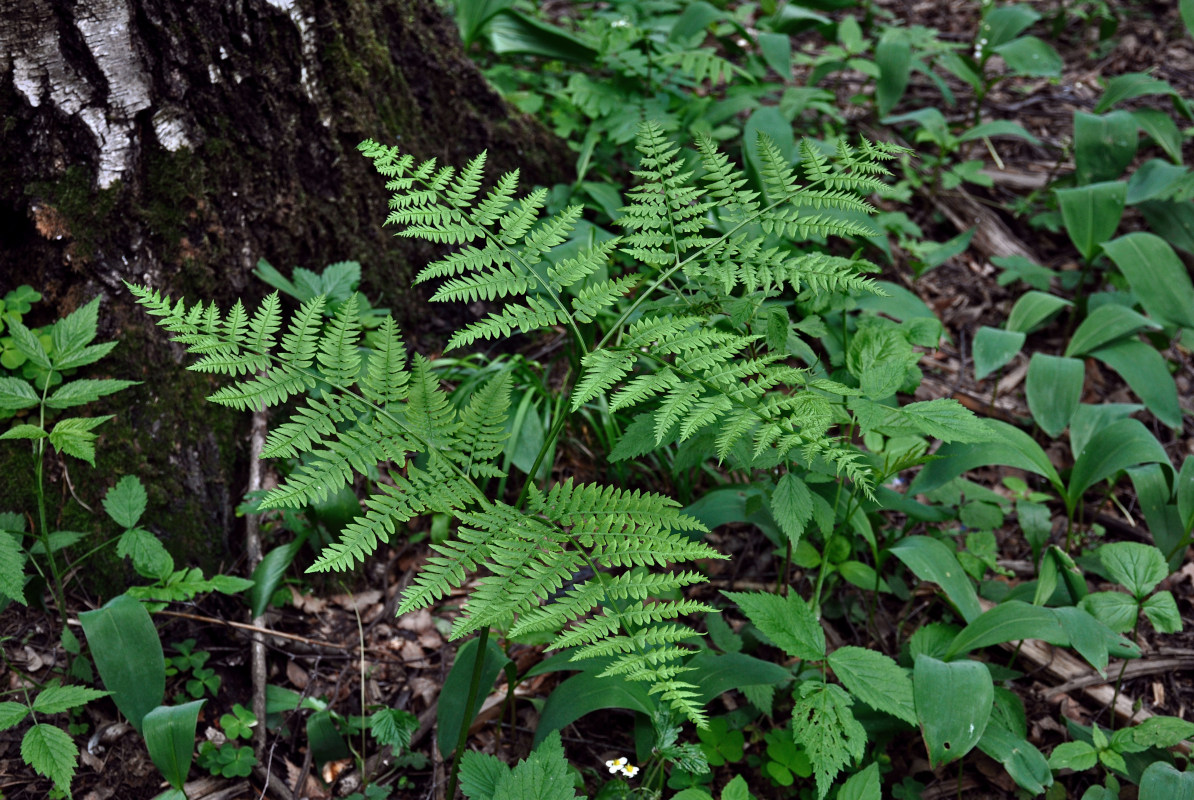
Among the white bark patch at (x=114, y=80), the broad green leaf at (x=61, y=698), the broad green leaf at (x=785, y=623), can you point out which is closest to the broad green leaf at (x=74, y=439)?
the broad green leaf at (x=61, y=698)

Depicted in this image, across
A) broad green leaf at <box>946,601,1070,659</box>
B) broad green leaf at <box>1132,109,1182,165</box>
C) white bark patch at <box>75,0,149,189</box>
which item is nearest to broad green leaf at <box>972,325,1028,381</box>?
broad green leaf at <box>946,601,1070,659</box>

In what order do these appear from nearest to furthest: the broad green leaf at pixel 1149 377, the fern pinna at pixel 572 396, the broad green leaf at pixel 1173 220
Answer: the fern pinna at pixel 572 396 < the broad green leaf at pixel 1149 377 < the broad green leaf at pixel 1173 220

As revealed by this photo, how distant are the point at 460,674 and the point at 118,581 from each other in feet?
3.01

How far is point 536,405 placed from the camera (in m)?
2.59

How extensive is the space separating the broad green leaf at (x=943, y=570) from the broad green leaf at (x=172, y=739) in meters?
1.69

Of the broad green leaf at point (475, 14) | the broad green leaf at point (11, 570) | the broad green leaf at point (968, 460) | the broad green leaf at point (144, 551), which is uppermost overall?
the broad green leaf at point (475, 14)

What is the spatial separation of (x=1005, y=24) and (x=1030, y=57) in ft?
0.98

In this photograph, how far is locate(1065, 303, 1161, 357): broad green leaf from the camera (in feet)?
9.66

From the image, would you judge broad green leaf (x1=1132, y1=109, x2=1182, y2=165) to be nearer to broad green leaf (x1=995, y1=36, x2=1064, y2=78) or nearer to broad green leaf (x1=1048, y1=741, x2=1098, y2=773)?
broad green leaf (x1=995, y1=36, x2=1064, y2=78)

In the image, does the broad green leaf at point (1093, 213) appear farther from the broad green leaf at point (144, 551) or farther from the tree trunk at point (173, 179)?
the broad green leaf at point (144, 551)

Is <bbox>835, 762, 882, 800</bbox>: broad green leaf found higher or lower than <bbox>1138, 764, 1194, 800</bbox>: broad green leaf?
higher

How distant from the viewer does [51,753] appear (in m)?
1.55

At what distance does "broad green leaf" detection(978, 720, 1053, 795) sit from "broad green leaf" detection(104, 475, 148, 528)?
2014 mm

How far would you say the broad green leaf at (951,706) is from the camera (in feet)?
5.79
